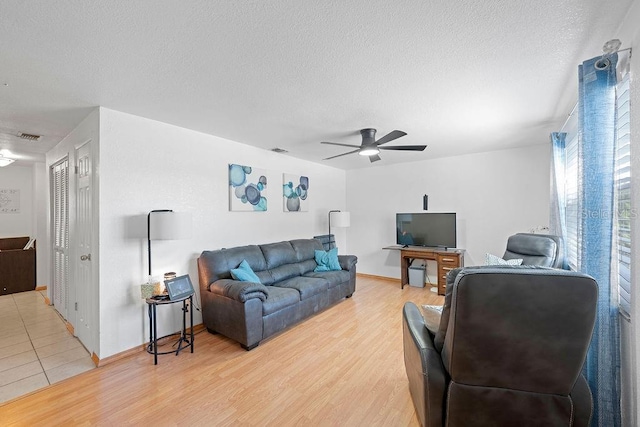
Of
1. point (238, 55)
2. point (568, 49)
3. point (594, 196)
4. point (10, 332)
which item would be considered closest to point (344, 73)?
point (238, 55)

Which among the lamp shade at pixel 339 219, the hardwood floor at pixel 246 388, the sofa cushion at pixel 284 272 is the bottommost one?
the hardwood floor at pixel 246 388

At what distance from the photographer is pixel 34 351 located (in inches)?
108

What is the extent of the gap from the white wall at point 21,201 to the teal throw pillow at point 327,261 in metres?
5.82

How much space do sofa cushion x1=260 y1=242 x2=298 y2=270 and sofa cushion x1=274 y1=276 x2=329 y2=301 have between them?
0.79 ft

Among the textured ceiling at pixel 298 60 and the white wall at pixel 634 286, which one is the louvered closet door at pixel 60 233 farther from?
the white wall at pixel 634 286

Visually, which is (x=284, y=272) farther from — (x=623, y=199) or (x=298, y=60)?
(x=623, y=199)

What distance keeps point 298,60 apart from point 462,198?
13.7ft

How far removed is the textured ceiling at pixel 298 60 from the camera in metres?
1.38

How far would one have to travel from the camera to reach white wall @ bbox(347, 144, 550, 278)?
4.26 m

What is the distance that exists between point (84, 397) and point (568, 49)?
4.28 m

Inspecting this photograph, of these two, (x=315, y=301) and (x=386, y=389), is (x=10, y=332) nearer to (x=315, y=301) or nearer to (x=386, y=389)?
(x=315, y=301)

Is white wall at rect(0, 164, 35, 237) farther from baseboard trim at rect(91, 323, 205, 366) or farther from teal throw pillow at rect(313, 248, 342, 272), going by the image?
teal throw pillow at rect(313, 248, 342, 272)

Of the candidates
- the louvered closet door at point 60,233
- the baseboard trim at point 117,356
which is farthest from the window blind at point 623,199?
the louvered closet door at point 60,233

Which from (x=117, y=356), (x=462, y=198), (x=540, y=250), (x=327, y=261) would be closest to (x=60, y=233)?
(x=117, y=356)
